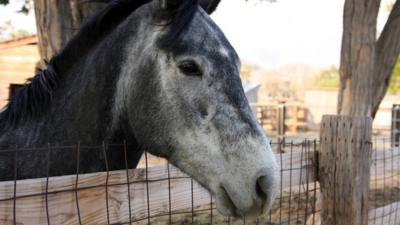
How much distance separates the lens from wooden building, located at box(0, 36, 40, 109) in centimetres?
1034

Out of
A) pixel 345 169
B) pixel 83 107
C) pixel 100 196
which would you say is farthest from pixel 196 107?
pixel 345 169

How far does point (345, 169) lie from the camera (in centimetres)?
268

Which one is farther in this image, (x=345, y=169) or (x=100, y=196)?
(x=345, y=169)

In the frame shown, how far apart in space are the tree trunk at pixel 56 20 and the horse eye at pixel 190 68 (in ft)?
8.39

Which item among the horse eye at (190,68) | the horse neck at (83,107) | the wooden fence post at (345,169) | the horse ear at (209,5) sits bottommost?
the wooden fence post at (345,169)

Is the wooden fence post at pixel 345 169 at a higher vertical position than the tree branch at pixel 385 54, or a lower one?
lower

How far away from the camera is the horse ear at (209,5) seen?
8.14 ft

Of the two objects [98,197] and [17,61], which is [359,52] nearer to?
[98,197]

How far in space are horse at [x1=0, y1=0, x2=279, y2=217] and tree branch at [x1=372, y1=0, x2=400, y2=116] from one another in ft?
16.3

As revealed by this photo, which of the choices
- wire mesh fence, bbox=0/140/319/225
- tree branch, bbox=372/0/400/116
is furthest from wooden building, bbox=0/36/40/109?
Answer: wire mesh fence, bbox=0/140/319/225

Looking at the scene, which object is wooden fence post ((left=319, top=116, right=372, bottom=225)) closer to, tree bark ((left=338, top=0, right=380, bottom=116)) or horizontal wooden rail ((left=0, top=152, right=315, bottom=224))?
horizontal wooden rail ((left=0, top=152, right=315, bottom=224))

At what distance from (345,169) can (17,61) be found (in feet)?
31.2

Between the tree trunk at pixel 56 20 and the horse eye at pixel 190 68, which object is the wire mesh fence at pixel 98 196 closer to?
the horse eye at pixel 190 68

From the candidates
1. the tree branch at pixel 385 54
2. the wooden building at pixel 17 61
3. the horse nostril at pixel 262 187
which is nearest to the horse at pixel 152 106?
the horse nostril at pixel 262 187
